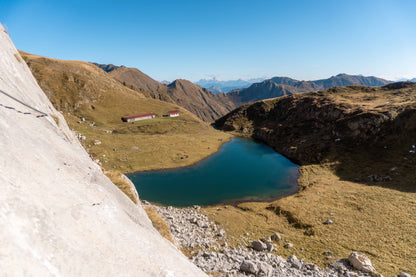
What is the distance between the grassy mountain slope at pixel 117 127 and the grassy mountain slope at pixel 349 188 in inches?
1726

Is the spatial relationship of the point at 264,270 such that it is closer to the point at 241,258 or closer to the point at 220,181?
the point at 241,258

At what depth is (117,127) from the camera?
408ft

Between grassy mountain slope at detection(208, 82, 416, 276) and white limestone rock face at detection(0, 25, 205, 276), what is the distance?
86.9ft

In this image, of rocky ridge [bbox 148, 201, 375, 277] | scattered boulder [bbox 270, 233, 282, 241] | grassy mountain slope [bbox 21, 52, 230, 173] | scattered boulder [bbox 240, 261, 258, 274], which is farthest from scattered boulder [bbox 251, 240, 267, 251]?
grassy mountain slope [bbox 21, 52, 230, 173]

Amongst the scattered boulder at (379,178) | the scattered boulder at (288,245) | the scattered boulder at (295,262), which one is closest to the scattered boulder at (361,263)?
the scattered boulder at (295,262)

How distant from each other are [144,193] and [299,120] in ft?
354

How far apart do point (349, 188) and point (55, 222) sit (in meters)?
64.4

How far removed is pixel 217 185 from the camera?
59031 mm

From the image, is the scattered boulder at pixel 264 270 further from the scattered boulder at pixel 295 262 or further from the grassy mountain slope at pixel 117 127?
the grassy mountain slope at pixel 117 127

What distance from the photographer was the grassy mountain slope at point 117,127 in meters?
75.8

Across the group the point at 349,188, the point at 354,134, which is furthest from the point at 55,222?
the point at 354,134

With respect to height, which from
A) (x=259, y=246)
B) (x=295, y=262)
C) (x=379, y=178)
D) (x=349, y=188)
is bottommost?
(x=259, y=246)

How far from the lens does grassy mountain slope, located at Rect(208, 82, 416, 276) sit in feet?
95.2

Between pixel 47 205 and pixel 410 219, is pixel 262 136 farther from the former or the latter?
pixel 47 205
